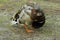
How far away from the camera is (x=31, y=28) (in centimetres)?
660

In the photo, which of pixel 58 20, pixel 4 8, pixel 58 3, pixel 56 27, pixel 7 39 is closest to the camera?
pixel 7 39

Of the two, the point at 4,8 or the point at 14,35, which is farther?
the point at 4,8

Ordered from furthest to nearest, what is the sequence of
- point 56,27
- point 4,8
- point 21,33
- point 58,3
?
point 58,3 → point 4,8 → point 56,27 → point 21,33

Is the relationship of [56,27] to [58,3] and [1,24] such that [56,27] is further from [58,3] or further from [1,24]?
[58,3]

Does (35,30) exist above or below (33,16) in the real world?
below

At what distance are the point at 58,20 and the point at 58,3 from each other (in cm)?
251

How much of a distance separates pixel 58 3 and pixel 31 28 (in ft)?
11.9

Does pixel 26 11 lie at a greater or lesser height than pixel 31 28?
greater

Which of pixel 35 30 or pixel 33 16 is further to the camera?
pixel 35 30

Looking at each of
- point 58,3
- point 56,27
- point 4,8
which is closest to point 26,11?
point 56,27

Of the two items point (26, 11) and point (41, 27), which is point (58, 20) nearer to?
point (41, 27)

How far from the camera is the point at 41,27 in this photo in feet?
22.4

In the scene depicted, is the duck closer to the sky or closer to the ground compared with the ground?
closer to the sky

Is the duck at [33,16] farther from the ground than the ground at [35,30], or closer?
farther from the ground
